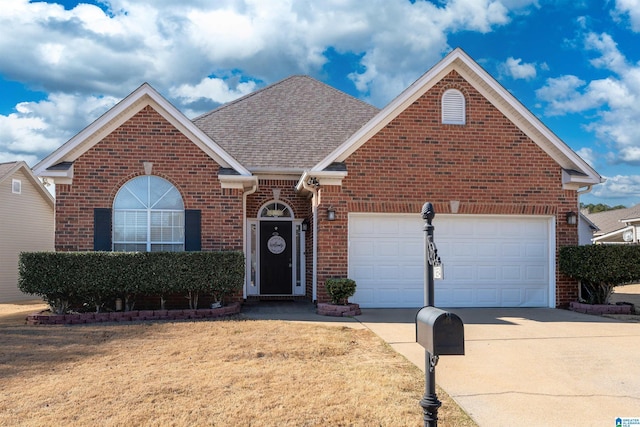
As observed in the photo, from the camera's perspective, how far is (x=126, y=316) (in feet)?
36.2

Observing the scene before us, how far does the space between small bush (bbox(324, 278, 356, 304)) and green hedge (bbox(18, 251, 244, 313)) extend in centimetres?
203

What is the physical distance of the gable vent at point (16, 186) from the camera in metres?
19.0

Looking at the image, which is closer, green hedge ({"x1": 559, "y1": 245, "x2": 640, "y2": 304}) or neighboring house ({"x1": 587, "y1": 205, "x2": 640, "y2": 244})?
green hedge ({"x1": 559, "y1": 245, "x2": 640, "y2": 304})

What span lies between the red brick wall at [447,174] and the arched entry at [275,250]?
2705mm

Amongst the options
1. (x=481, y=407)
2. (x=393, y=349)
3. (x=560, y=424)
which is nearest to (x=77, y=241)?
(x=393, y=349)

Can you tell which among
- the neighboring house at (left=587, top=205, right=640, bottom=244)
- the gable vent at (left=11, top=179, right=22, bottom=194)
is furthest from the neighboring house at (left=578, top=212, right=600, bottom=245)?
the gable vent at (left=11, top=179, right=22, bottom=194)

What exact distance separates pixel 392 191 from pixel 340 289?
105 inches

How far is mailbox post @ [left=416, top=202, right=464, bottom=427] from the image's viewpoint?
400 cm

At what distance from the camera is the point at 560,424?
4961 mm

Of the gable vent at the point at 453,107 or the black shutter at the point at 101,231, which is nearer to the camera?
the black shutter at the point at 101,231

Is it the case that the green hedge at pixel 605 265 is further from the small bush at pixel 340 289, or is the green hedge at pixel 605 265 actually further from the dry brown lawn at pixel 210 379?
the dry brown lawn at pixel 210 379

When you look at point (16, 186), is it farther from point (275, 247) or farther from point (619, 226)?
point (619, 226)

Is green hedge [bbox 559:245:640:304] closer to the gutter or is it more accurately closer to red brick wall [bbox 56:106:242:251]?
the gutter

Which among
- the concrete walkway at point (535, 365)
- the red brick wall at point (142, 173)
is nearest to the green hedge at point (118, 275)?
the red brick wall at point (142, 173)
